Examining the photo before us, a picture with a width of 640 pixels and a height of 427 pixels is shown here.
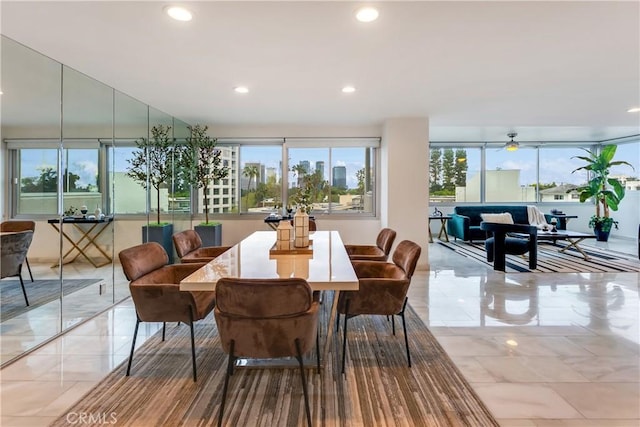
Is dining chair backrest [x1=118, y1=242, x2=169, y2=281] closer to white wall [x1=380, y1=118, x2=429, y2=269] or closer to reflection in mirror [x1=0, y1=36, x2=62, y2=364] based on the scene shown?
reflection in mirror [x1=0, y1=36, x2=62, y2=364]

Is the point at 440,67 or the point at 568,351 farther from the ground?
the point at 440,67

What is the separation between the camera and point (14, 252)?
9.19ft

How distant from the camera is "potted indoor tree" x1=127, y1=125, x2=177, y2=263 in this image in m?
4.57

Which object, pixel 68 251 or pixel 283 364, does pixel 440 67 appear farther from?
pixel 68 251

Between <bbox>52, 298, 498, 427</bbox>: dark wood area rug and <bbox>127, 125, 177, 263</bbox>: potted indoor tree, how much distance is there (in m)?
2.51

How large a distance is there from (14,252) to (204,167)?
10.5 feet

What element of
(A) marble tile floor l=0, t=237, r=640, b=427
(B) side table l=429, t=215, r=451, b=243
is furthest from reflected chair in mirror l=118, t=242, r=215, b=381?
(B) side table l=429, t=215, r=451, b=243

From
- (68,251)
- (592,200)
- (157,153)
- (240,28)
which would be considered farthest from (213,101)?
(592,200)

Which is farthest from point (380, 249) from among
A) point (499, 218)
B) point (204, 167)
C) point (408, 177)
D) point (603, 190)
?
point (603, 190)

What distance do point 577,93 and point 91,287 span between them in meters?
6.29

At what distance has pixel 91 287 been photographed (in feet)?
12.4

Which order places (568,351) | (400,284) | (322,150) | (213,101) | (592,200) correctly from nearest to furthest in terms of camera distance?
(400,284) → (568,351) → (213,101) → (322,150) → (592,200)

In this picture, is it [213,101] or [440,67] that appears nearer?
[440,67]

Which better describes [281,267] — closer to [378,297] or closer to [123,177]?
[378,297]
